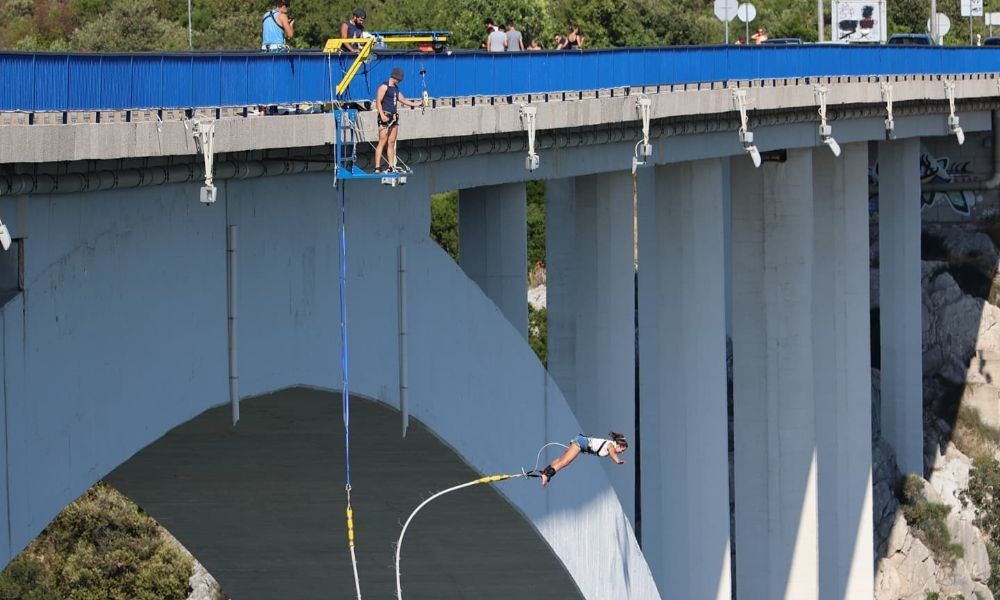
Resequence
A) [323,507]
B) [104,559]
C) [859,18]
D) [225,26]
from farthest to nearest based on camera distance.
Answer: [225,26], [859,18], [104,559], [323,507]

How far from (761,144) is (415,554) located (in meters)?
11.2

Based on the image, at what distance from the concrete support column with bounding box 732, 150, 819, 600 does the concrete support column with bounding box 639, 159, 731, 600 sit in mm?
4591

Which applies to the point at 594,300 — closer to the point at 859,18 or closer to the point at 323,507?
the point at 323,507

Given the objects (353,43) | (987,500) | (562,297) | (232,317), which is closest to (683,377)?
(562,297)

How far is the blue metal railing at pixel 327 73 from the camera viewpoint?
51.0 feet

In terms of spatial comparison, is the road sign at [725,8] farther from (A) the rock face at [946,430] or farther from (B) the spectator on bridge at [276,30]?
(B) the spectator on bridge at [276,30]

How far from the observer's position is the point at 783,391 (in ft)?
124

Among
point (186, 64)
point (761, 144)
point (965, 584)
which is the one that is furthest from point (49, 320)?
point (965, 584)

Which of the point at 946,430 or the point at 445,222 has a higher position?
the point at 445,222

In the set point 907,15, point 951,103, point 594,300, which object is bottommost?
point 594,300

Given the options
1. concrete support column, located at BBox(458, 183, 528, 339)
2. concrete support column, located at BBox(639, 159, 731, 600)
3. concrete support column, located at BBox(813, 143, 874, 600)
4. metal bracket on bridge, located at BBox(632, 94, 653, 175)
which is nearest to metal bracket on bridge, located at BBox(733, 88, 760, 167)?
concrete support column, located at BBox(639, 159, 731, 600)

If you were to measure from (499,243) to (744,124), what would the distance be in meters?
7.07

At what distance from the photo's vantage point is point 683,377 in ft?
106

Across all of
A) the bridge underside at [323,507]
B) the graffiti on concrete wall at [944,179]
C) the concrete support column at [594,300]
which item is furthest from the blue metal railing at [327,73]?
the graffiti on concrete wall at [944,179]
